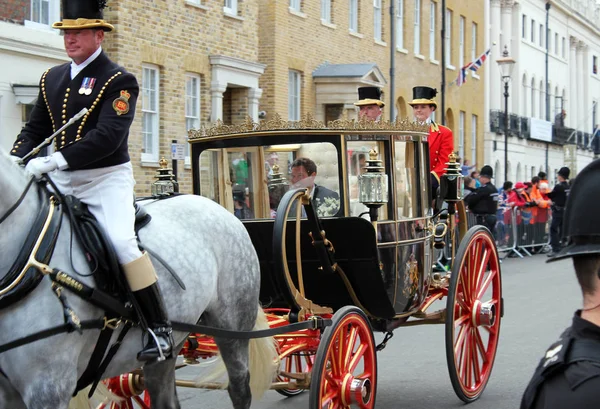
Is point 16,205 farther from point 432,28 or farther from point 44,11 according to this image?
point 432,28

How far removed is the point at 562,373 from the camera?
2172mm

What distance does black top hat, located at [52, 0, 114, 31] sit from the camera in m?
5.23

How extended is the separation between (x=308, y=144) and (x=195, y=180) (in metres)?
0.98

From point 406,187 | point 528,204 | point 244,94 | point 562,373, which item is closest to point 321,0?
point 244,94

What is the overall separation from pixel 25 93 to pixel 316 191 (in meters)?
10.9

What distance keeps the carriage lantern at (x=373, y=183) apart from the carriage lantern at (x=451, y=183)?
171 cm

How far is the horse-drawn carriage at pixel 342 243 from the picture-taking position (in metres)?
6.48

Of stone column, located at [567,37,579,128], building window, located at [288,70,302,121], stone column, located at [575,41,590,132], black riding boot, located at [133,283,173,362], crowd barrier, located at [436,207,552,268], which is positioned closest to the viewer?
black riding boot, located at [133,283,173,362]

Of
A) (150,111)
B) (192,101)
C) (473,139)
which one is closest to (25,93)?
(150,111)

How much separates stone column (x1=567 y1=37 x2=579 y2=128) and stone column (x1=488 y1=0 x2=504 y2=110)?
2012 cm

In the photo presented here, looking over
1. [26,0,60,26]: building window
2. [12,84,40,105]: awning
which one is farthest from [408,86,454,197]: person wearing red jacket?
[26,0,60,26]: building window

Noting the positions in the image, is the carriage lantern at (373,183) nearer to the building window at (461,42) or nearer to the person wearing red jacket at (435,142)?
the person wearing red jacket at (435,142)

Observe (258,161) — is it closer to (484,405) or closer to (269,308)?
(269,308)

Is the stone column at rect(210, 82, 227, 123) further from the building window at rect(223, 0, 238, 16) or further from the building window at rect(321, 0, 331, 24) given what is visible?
the building window at rect(321, 0, 331, 24)
